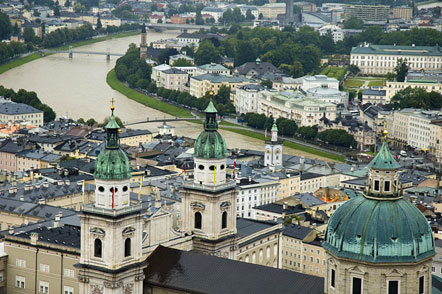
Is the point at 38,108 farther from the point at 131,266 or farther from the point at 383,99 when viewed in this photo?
the point at 131,266

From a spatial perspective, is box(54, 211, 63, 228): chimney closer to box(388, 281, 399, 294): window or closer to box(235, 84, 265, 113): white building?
box(388, 281, 399, 294): window

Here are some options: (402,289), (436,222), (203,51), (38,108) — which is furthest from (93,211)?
(203,51)

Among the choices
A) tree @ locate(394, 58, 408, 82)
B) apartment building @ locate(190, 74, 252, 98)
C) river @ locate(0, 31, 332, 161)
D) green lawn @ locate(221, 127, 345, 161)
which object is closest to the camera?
green lawn @ locate(221, 127, 345, 161)

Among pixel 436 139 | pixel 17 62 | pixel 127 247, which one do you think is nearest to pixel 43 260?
pixel 127 247

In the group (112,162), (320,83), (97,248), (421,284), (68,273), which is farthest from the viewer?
(320,83)

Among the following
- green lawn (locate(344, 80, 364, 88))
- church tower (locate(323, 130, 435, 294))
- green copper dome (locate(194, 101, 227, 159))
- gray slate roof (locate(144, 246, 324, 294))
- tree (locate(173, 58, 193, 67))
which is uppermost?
green copper dome (locate(194, 101, 227, 159))

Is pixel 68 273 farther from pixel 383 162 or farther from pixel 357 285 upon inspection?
pixel 383 162

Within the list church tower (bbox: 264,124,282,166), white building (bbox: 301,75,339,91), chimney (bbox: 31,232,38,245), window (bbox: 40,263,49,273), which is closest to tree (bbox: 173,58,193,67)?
white building (bbox: 301,75,339,91)

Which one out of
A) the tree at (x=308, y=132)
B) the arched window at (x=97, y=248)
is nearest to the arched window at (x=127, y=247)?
the arched window at (x=97, y=248)

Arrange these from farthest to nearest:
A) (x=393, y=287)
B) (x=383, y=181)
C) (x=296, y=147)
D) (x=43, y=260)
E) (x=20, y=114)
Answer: (x=20, y=114)
(x=296, y=147)
(x=43, y=260)
(x=383, y=181)
(x=393, y=287)
